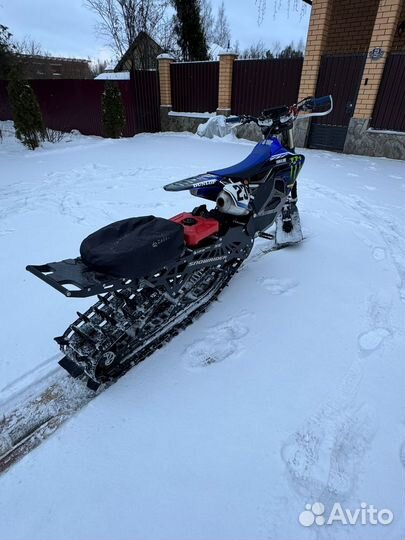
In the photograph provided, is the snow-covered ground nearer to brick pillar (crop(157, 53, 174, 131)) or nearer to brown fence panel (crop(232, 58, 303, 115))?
brown fence panel (crop(232, 58, 303, 115))

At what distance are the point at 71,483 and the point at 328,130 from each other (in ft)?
27.5

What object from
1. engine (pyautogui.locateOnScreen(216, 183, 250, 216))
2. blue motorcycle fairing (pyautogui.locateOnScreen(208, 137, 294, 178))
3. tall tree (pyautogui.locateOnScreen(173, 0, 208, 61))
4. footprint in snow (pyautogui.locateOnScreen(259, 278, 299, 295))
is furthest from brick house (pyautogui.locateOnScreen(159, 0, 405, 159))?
tall tree (pyautogui.locateOnScreen(173, 0, 208, 61))

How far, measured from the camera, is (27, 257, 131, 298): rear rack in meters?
1.35

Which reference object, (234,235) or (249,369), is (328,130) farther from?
(249,369)

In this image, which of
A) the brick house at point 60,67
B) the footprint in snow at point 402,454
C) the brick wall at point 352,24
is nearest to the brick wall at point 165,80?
the brick wall at point 352,24

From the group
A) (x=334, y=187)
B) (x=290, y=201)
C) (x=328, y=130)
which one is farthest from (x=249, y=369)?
(x=328, y=130)

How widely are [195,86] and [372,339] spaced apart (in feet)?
33.6

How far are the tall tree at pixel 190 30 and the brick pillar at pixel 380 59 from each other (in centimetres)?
1141

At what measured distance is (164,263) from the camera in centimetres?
168

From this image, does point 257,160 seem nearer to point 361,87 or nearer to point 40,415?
point 40,415

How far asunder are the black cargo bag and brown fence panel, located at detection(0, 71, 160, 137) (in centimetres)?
953

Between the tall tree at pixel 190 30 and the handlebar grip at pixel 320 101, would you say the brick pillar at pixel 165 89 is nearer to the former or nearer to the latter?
the tall tree at pixel 190 30

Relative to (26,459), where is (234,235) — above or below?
above

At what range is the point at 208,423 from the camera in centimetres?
157
